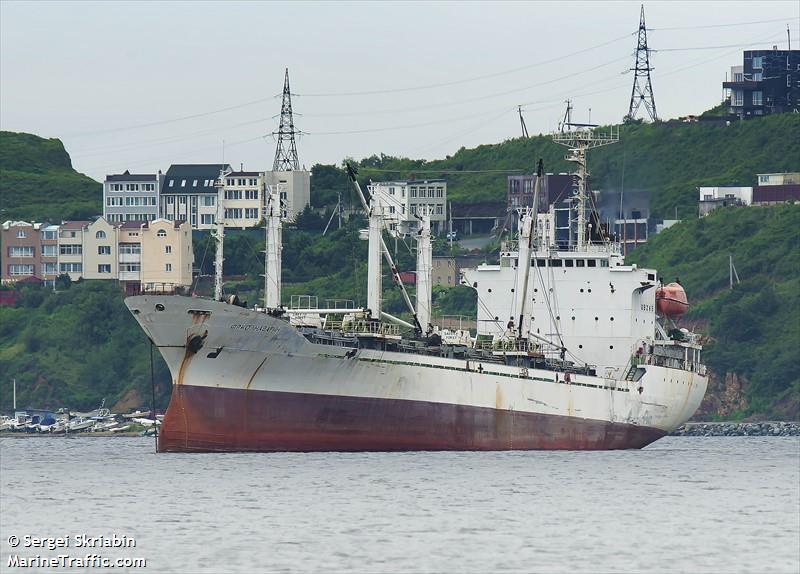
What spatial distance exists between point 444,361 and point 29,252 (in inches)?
3821

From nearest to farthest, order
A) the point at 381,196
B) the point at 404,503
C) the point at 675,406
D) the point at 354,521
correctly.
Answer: the point at 354,521 < the point at 404,503 < the point at 381,196 < the point at 675,406

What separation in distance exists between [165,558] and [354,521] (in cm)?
750

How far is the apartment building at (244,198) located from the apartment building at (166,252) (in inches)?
496

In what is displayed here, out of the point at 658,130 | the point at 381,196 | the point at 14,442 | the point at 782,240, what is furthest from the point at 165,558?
the point at 658,130

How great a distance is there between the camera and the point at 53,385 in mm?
130750

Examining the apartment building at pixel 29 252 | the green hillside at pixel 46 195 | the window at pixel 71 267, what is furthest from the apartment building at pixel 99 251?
the green hillside at pixel 46 195

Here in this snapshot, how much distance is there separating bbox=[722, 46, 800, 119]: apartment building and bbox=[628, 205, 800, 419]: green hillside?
27286 mm

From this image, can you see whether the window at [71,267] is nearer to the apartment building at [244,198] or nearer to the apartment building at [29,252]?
the apartment building at [29,252]

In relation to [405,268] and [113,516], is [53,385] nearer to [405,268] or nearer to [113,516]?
[405,268]

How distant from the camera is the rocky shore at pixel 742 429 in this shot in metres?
109

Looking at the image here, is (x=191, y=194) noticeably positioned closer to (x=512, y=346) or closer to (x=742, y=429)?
(x=742, y=429)

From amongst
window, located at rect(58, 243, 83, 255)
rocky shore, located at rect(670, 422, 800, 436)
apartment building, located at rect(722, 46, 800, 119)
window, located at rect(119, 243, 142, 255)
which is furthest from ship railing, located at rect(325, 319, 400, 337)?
apartment building, located at rect(722, 46, 800, 119)

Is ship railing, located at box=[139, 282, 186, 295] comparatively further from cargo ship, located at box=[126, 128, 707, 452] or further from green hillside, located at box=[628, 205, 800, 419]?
green hillside, located at box=[628, 205, 800, 419]

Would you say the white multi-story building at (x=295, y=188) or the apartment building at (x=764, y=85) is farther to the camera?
the apartment building at (x=764, y=85)
